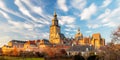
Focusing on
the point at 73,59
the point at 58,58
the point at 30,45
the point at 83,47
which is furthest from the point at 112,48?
the point at 30,45

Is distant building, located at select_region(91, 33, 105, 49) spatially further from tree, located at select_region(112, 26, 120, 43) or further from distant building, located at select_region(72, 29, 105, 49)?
tree, located at select_region(112, 26, 120, 43)

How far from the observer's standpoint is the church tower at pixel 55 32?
521ft

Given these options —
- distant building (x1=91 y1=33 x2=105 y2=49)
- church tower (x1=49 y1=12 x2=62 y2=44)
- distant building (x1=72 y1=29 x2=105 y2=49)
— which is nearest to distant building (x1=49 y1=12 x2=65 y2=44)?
church tower (x1=49 y1=12 x2=62 y2=44)

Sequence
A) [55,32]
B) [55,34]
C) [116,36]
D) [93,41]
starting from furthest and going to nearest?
[55,34], [55,32], [93,41], [116,36]

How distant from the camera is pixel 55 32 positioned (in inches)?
6447

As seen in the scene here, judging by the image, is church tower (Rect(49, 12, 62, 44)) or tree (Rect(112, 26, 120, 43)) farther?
church tower (Rect(49, 12, 62, 44))

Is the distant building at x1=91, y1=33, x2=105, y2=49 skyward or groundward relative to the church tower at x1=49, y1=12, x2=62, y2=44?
groundward

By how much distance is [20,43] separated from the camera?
516ft

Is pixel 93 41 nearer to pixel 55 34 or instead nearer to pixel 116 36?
pixel 55 34

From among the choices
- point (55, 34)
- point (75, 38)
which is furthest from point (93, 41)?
point (55, 34)

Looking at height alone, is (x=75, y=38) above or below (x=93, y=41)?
above

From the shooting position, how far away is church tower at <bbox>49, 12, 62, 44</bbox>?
159 meters

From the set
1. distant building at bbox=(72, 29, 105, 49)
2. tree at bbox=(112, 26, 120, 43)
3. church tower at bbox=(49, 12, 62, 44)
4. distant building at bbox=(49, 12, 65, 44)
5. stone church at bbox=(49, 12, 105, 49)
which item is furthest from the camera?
church tower at bbox=(49, 12, 62, 44)

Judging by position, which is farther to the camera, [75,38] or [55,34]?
[75,38]
